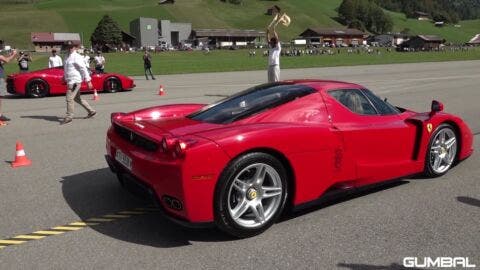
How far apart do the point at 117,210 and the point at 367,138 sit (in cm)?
259

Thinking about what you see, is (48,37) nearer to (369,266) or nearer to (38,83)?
(38,83)

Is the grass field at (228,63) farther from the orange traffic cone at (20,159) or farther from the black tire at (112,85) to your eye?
the orange traffic cone at (20,159)

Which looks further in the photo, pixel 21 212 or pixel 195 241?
pixel 21 212

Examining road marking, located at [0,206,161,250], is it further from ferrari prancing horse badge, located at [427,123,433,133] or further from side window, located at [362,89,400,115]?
ferrari prancing horse badge, located at [427,123,433,133]

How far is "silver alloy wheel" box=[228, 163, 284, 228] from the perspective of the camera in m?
4.01

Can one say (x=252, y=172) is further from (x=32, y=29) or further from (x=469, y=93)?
(x=32, y=29)

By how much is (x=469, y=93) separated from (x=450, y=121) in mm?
10807

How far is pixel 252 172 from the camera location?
13.4 feet

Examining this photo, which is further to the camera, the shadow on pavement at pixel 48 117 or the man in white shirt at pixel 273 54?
the man in white shirt at pixel 273 54

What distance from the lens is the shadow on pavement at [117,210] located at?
4.07m

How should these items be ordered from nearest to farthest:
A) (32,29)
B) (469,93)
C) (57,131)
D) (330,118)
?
(330,118)
(57,131)
(469,93)
(32,29)

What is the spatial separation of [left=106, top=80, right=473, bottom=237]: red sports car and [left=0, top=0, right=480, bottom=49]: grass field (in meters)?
121

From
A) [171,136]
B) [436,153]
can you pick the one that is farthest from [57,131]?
[436,153]

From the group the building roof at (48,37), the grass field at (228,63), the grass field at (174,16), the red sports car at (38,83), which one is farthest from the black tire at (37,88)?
the grass field at (174,16)
